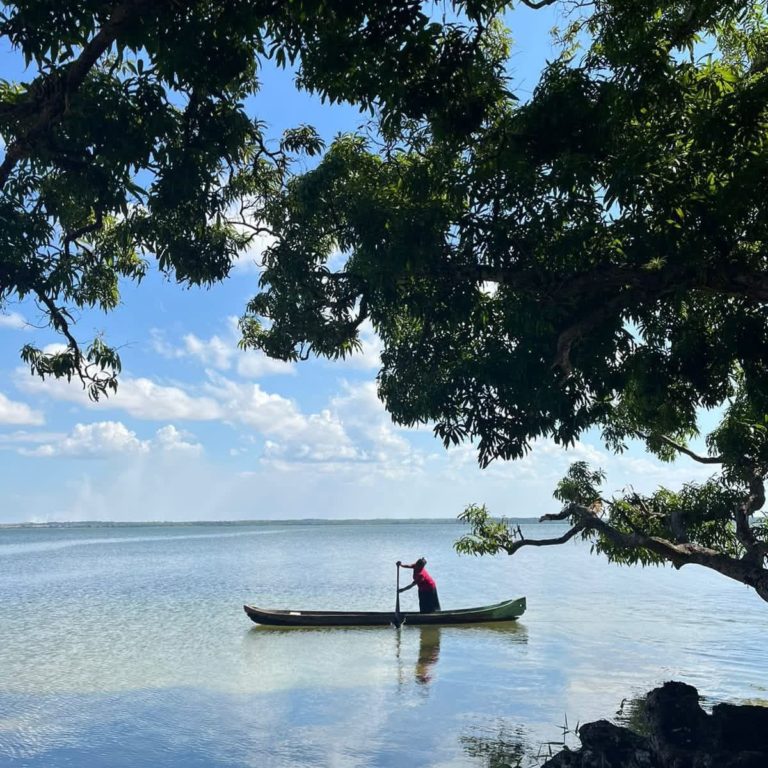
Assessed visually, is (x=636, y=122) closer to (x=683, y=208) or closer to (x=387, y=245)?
(x=683, y=208)

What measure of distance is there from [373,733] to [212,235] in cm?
747

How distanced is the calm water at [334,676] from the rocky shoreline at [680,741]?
2606mm

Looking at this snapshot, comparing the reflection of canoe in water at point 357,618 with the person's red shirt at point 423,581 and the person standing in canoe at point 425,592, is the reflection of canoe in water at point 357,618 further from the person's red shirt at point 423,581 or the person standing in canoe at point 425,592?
the person's red shirt at point 423,581

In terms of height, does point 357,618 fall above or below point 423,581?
below

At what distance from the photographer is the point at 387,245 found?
325 inches

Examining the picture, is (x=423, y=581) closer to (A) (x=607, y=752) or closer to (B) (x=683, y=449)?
(B) (x=683, y=449)

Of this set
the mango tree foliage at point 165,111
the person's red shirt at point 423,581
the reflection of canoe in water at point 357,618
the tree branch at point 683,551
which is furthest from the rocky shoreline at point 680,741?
the person's red shirt at point 423,581

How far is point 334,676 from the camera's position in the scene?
52.9 feet

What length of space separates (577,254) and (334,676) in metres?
11.2

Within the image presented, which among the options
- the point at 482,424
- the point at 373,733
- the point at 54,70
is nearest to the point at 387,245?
the point at 482,424

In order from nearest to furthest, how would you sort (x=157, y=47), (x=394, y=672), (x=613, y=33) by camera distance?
(x=157, y=47), (x=613, y=33), (x=394, y=672)

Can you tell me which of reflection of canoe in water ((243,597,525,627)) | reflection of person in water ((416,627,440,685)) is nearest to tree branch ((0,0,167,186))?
reflection of person in water ((416,627,440,685))

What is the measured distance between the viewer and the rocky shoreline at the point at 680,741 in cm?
771

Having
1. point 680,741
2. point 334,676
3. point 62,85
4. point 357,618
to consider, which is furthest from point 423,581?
point 62,85
